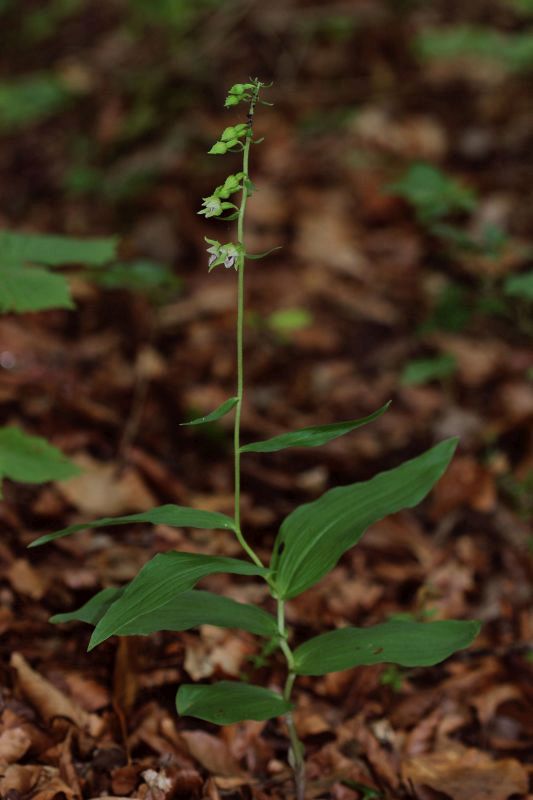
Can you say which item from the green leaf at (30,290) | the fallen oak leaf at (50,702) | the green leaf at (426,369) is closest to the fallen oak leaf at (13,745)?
the fallen oak leaf at (50,702)

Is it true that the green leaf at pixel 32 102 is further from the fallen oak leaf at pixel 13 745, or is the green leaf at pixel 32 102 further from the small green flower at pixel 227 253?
the fallen oak leaf at pixel 13 745

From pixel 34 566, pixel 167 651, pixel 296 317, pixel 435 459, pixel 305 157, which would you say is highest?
pixel 305 157

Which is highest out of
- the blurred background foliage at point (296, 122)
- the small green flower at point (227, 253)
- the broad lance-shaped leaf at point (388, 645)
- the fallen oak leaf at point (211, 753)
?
the blurred background foliage at point (296, 122)

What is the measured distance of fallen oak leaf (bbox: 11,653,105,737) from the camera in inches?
86.9

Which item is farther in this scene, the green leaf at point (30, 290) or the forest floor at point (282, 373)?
the green leaf at point (30, 290)

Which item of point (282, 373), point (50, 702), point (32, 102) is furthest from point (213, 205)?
point (32, 102)

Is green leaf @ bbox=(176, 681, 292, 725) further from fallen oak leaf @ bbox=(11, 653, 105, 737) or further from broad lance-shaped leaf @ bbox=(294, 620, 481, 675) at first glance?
fallen oak leaf @ bbox=(11, 653, 105, 737)

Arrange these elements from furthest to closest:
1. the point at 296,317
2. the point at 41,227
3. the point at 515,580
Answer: the point at 41,227, the point at 296,317, the point at 515,580

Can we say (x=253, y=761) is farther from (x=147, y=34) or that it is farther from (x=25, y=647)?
(x=147, y=34)

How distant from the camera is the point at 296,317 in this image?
4.58m

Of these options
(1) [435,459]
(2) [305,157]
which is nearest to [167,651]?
(1) [435,459]

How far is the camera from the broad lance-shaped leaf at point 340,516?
6.48 ft

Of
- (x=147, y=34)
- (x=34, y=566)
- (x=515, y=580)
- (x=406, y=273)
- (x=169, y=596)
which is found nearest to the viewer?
(x=169, y=596)

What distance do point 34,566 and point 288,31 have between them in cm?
530
